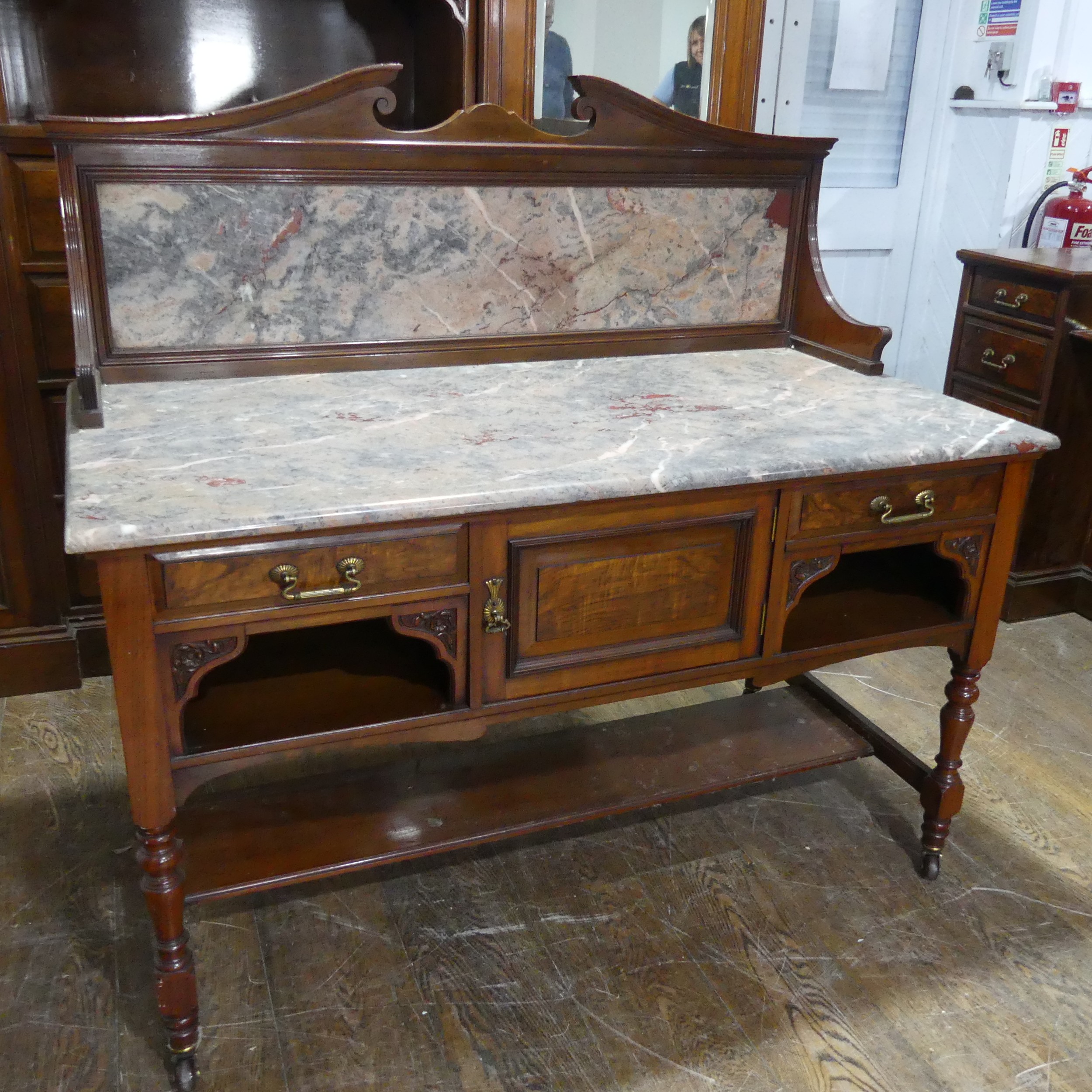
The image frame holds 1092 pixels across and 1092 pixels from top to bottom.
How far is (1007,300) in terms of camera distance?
2.79 m

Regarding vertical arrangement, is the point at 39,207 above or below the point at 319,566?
above

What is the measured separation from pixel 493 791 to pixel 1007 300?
1968 millimetres

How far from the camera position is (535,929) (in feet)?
5.86

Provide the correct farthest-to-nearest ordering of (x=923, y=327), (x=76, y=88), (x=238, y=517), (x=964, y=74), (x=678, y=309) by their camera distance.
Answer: (x=923, y=327)
(x=964, y=74)
(x=76, y=88)
(x=678, y=309)
(x=238, y=517)

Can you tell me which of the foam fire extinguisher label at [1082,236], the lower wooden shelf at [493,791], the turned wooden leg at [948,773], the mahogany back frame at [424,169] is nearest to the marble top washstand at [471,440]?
the mahogany back frame at [424,169]

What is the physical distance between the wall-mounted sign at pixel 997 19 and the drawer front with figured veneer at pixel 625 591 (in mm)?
2623

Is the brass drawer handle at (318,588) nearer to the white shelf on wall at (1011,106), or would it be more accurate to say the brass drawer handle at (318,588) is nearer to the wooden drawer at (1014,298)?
the wooden drawer at (1014,298)

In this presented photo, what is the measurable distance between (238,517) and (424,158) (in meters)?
0.84

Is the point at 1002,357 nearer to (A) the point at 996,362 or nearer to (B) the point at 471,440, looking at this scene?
(A) the point at 996,362

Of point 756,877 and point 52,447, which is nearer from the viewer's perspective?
point 756,877

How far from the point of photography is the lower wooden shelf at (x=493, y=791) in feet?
5.23

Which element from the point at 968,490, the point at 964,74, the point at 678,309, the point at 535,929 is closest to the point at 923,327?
the point at 964,74

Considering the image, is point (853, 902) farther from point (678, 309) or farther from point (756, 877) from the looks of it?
point (678, 309)

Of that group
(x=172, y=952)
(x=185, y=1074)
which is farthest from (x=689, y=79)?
(x=185, y=1074)
